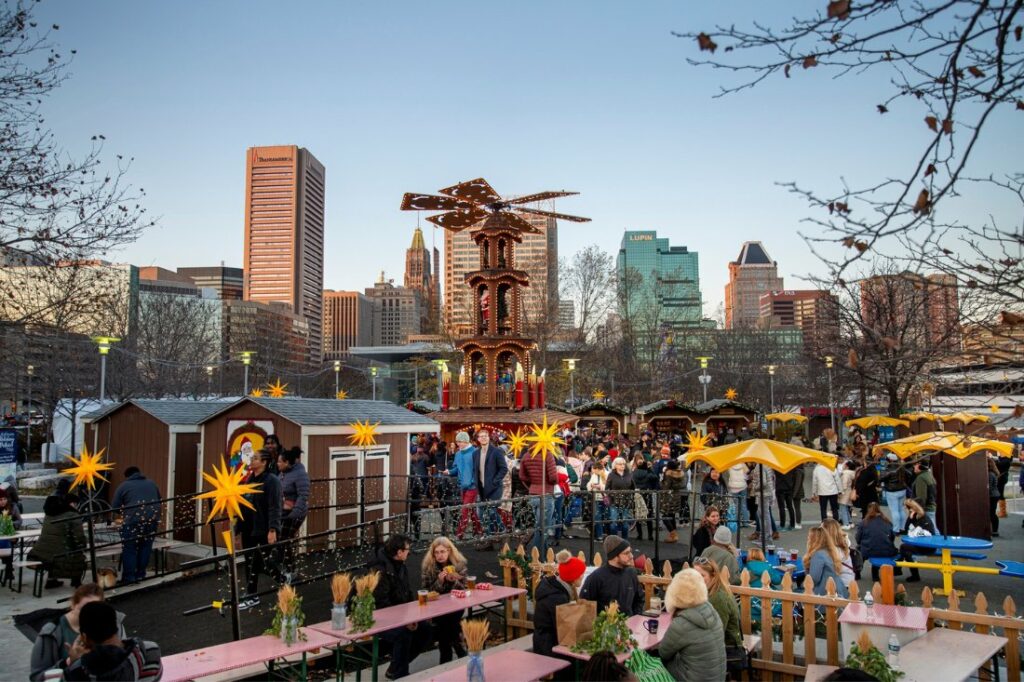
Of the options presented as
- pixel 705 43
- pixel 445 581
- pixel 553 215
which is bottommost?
pixel 445 581

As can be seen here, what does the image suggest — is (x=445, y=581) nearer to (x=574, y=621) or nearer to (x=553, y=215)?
(x=574, y=621)

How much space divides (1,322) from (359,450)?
21.6 ft

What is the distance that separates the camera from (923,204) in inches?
141

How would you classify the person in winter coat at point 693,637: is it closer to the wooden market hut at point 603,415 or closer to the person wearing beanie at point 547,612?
the person wearing beanie at point 547,612

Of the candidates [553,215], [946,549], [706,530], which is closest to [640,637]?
[706,530]

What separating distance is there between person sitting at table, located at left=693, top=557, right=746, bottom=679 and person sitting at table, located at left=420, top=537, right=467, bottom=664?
2751 mm

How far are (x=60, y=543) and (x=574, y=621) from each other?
9.20m

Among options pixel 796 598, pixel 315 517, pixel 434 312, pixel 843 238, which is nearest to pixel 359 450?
pixel 315 517

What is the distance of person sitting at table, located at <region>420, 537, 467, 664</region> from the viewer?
7977 mm

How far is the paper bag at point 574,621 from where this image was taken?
6285 millimetres

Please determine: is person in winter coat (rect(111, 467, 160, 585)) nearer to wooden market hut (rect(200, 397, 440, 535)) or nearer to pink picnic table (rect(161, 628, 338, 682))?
wooden market hut (rect(200, 397, 440, 535))

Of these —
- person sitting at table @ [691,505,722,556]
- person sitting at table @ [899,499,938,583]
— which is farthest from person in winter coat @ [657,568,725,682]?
person sitting at table @ [899,499,938,583]

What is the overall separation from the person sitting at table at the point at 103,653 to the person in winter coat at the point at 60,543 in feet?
24.9

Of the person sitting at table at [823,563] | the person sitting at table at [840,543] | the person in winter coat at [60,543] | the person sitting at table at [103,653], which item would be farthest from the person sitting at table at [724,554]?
the person in winter coat at [60,543]
